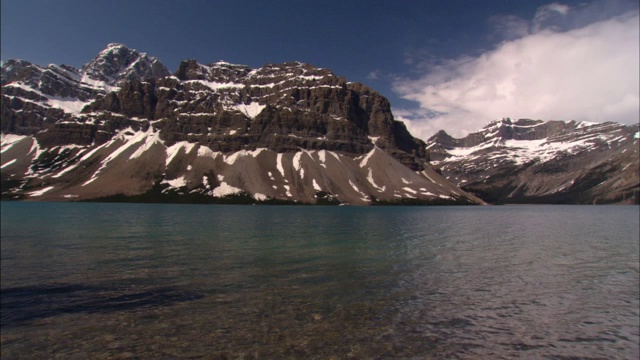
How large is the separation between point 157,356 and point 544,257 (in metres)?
50.7

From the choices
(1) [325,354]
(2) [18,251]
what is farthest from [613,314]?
(2) [18,251]

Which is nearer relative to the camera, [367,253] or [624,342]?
[624,342]

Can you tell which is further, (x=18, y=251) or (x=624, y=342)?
(x=18, y=251)

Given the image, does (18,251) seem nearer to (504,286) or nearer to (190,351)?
(190,351)

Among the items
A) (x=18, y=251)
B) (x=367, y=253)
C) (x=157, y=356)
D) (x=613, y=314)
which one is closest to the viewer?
(x=157, y=356)

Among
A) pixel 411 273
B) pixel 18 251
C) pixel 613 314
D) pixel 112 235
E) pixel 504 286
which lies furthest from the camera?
pixel 112 235

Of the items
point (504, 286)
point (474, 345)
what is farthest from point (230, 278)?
point (504, 286)

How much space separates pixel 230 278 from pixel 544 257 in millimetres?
42298

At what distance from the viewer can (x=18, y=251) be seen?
4891 centimetres

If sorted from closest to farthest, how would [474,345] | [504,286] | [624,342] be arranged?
[474,345] < [624,342] < [504,286]

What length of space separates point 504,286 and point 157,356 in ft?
95.4

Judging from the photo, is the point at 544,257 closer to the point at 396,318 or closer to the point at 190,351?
the point at 396,318

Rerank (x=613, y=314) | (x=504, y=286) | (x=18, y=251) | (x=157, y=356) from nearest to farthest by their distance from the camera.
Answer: (x=157, y=356) → (x=613, y=314) → (x=504, y=286) → (x=18, y=251)

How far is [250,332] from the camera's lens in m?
21.6
